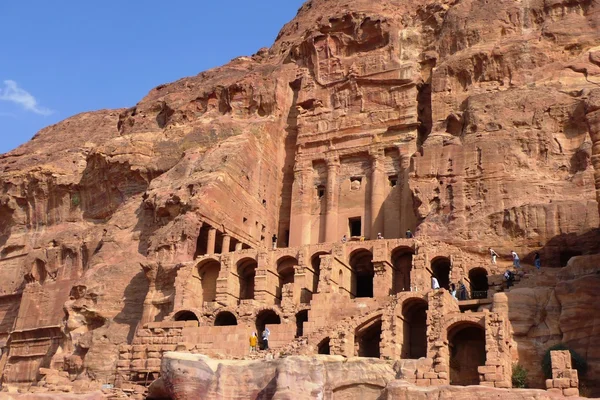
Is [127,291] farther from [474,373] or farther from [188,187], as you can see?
[474,373]

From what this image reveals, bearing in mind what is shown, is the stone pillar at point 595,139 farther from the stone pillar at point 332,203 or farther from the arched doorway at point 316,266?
the stone pillar at point 332,203

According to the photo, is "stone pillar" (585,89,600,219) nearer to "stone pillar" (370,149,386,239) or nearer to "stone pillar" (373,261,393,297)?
"stone pillar" (373,261,393,297)

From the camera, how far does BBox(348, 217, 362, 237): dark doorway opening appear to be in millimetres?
48688

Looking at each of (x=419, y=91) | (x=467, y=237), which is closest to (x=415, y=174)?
(x=467, y=237)

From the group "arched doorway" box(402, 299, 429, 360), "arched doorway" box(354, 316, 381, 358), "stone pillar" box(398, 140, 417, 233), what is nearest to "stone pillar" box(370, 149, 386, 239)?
"stone pillar" box(398, 140, 417, 233)

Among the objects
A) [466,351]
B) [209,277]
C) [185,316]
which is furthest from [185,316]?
[466,351]

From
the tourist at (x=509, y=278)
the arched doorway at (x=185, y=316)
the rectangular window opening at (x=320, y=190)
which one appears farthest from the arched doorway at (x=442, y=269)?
the rectangular window opening at (x=320, y=190)

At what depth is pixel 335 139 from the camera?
5141 cm

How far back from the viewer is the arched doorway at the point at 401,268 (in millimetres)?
39531

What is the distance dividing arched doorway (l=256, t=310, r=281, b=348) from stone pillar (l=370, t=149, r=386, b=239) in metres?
11.3

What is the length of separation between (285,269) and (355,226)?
27.8 feet

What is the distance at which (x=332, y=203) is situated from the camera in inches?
1943

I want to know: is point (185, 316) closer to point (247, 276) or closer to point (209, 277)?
point (209, 277)

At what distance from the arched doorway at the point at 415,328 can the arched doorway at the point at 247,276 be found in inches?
441
